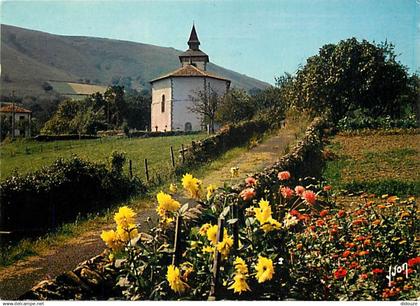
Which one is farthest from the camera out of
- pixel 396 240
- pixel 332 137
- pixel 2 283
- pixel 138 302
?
pixel 332 137

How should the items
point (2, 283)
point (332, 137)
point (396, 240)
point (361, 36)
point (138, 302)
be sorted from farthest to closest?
point (332, 137), point (361, 36), point (2, 283), point (396, 240), point (138, 302)

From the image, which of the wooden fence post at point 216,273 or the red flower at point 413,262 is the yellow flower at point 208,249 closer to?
the wooden fence post at point 216,273

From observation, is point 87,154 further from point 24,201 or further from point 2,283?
point 2,283

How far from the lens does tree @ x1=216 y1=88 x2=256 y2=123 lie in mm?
3555

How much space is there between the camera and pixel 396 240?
3039 mm

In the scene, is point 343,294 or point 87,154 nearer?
point 343,294

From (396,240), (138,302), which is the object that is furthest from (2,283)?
(396,240)

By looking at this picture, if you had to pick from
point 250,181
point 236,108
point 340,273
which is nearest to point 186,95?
point 236,108

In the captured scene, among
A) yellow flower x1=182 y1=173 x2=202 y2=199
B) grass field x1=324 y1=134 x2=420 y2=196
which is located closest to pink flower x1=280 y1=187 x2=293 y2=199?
grass field x1=324 y1=134 x2=420 y2=196

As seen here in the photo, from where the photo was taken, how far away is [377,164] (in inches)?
142

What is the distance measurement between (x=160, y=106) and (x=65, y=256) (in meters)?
1.04

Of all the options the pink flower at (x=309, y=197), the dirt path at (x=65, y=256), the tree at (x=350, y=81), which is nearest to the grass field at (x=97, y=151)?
the dirt path at (x=65, y=256)

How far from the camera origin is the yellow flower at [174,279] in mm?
2705

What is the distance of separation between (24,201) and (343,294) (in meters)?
1.89
